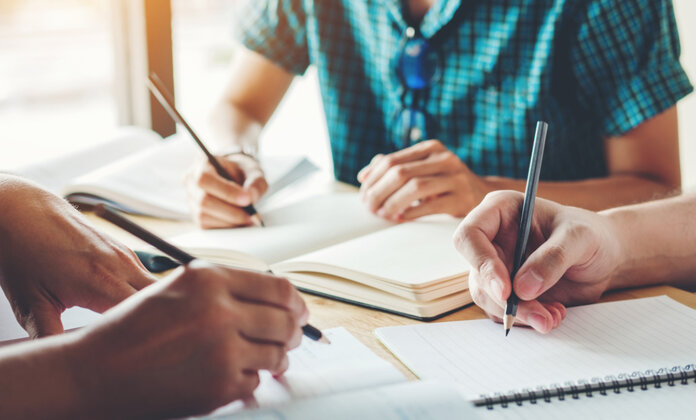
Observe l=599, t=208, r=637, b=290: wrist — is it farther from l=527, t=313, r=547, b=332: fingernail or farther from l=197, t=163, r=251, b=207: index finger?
l=197, t=163, r=251, b=207: index finger

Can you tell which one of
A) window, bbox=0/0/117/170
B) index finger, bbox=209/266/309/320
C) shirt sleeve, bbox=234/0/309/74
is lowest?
window, bbox=0/0/117/170

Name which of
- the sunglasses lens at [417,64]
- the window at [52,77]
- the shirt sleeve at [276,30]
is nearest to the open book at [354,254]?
the sunglasses lens at [417,64]

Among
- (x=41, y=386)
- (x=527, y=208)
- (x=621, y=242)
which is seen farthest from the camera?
(x=621, y=242)

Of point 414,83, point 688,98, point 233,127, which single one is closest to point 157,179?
point 233,127

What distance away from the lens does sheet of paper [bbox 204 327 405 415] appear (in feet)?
1.63

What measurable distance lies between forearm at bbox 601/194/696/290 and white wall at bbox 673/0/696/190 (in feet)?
4.47

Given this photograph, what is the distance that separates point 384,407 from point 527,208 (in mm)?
278

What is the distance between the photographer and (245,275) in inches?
18.2

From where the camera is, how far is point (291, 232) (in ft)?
3.06

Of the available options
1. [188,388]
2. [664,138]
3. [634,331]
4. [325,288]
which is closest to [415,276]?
[325,288]

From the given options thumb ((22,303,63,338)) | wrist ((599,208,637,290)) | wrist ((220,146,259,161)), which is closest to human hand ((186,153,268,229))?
wrist ((220,146,259,161))

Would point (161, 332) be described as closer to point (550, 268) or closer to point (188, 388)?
point (188, 388)

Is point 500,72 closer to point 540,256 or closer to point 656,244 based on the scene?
point 656,244

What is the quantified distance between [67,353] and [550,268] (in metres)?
0.41
